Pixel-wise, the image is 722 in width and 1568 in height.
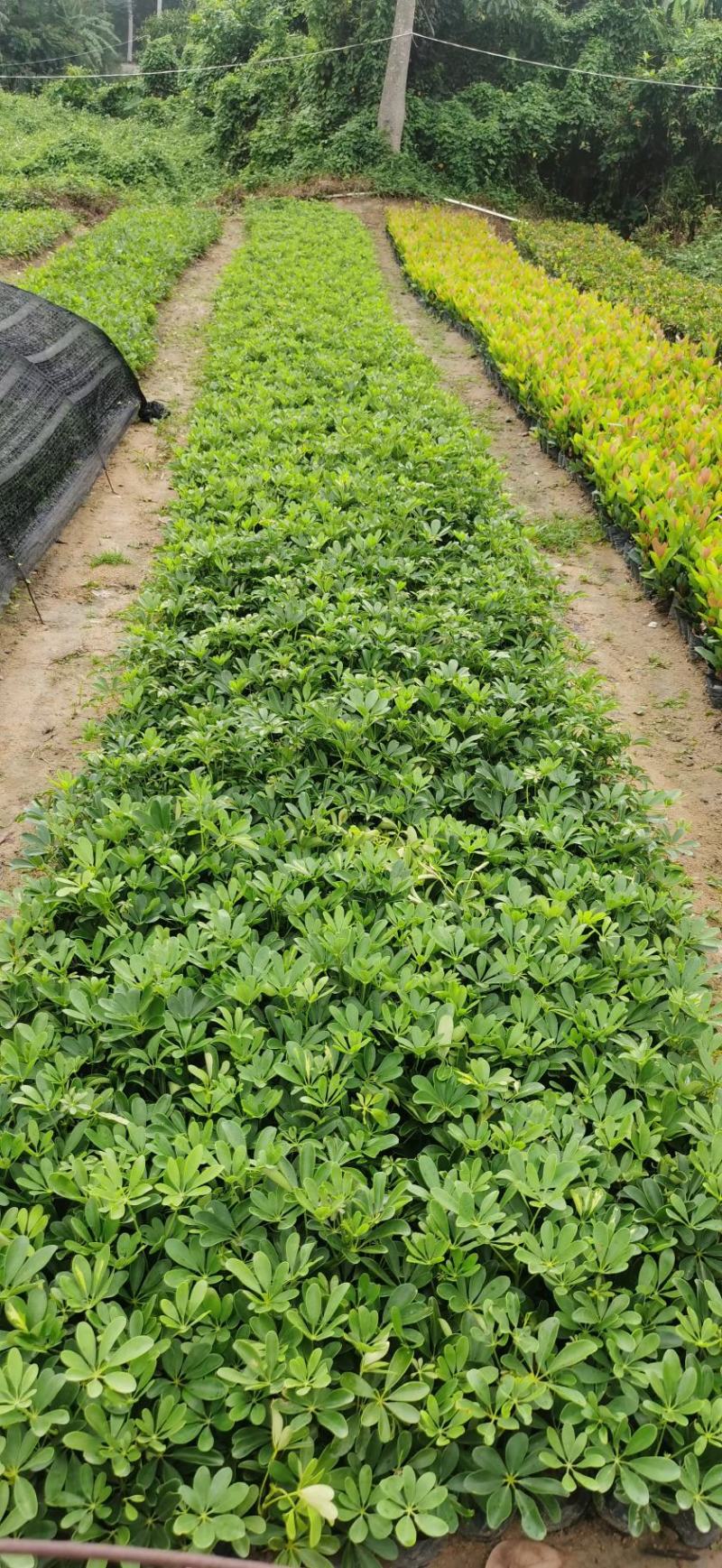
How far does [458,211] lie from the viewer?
63.0 ft

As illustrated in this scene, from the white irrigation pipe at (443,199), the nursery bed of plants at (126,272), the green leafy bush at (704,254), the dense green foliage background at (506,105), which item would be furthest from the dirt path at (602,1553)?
the dense green foliage background at (506,105)

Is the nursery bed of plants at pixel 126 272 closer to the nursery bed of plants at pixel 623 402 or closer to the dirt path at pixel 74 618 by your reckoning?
the dirt path at pixel 74 618

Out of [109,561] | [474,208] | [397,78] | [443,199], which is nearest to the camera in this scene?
[109,561]

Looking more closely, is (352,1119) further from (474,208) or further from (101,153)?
(474,208)

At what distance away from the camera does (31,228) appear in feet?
43.1

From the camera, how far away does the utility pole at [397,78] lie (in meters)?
19.1

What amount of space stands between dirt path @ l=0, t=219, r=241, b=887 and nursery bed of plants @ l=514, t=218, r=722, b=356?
6444mm

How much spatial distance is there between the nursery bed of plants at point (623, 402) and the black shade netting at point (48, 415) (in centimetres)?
378

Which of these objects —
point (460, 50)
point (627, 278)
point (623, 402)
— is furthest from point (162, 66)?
point (623, 402)

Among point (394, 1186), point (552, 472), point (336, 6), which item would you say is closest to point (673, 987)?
Result: point (394, 1186)

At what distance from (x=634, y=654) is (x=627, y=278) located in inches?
441

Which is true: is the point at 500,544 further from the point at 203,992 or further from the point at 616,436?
the point at 203,992

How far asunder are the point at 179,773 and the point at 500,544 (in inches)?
103

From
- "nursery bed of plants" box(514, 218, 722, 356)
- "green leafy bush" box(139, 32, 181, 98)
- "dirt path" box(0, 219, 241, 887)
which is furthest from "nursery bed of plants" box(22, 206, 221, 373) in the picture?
"green leafy bush" box(139, 32, 181, 98)
